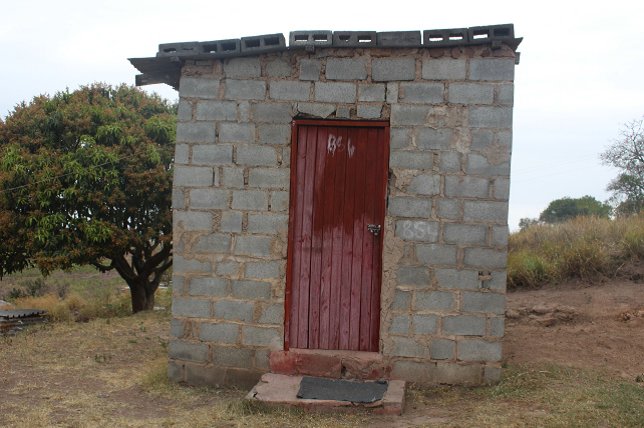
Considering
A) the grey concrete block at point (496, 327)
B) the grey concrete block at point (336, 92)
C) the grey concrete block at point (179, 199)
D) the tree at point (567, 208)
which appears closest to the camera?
the grey concrete block at point (496, 327)

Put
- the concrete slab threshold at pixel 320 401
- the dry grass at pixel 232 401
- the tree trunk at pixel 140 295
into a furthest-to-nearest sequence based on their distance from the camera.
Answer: the tree trunk at pixel 140 295, the concrete slab threshold at pixel 320 401, the dry grass at pixel 232 401

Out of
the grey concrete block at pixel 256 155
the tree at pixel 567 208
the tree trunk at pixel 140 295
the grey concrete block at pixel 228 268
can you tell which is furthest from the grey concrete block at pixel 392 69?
the tree at pixel 567 208

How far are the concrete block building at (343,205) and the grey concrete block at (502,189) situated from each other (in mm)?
19

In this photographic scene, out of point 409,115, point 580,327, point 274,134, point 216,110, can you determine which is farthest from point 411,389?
point 580,327

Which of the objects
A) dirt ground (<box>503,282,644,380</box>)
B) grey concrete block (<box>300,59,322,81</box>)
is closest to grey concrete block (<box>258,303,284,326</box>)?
grey concrete block (<box>300,59,322,81</box>)

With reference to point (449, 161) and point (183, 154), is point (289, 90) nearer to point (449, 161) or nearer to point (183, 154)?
point (183, 154)

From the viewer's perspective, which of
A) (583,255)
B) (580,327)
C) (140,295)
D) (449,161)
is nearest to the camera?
(449,161)

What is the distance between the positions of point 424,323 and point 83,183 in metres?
6.90

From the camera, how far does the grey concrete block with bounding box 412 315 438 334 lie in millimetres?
6273

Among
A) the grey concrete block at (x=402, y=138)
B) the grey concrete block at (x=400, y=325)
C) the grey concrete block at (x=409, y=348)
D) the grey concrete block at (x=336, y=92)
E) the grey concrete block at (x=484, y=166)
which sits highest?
the grey concrete block at (x=336, y=92)

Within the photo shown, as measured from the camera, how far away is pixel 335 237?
6461mm

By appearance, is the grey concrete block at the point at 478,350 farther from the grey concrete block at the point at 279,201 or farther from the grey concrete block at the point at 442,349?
the grey concrete block at the point at 279,201

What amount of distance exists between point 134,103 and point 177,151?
682 centimetres

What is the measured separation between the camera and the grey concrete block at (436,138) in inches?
249
